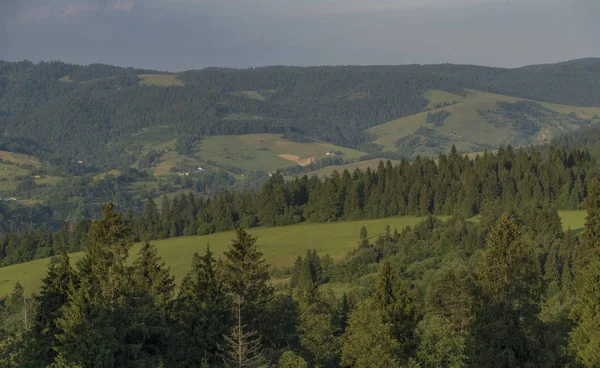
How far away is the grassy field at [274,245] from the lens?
136375 mm

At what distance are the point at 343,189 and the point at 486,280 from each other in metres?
135

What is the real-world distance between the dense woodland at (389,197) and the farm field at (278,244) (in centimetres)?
503

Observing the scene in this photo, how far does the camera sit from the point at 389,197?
170625 millimetres

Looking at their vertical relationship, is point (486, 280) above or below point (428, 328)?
above

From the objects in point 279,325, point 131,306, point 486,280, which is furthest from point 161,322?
point 486,280

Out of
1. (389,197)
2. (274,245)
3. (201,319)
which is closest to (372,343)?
(201,319)

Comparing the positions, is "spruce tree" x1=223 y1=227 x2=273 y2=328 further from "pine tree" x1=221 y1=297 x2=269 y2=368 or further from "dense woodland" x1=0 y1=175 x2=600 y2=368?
"pine tree" x1=221 y1=297 x2=269 y2=368

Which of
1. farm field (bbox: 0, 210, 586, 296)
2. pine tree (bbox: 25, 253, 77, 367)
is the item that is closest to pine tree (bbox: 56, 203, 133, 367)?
pine tree (bbox: 25, 253, 77, 367)

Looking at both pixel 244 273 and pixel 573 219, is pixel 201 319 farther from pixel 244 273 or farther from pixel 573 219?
pixel 573 219

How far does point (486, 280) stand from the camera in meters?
42.8

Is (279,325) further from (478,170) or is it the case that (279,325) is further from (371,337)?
(478,170)

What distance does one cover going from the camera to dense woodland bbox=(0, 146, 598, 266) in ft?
525

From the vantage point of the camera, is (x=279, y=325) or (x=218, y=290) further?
(x=279, y=325)

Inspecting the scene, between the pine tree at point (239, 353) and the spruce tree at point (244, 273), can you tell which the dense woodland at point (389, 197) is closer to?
the spruce tree at point (244, 273)
